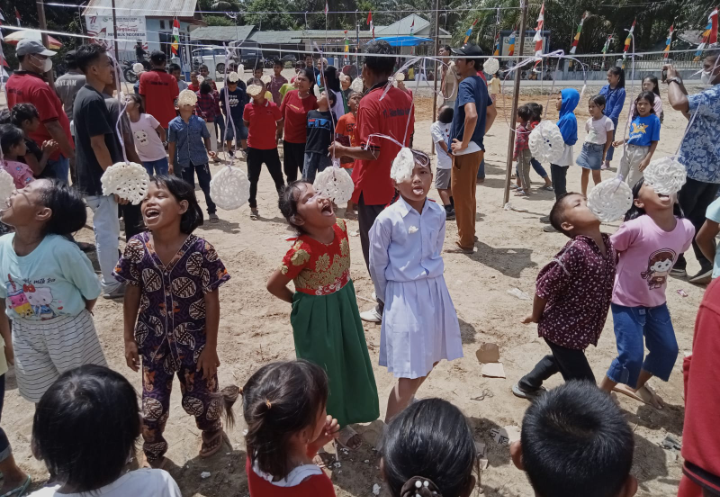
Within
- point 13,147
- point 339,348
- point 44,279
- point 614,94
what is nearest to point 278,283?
point 339,348

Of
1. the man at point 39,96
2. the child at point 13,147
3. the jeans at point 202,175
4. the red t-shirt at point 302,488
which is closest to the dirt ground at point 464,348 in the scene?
the jeans at point 202,175

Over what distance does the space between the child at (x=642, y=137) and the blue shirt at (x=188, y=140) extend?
5.21 meters

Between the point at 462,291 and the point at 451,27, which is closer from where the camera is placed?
the point at 462,291

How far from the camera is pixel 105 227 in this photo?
4.41 m

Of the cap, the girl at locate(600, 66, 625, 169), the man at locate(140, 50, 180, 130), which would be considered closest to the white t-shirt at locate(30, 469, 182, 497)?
the cap

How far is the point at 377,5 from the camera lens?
60.2 m

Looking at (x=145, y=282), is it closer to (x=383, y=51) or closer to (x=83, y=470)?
(x=83, y=470)

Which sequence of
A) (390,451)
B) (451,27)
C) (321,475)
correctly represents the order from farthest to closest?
(451,27) < (321,475) < (390,451)

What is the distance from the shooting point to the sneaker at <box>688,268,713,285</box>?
4.81 metres

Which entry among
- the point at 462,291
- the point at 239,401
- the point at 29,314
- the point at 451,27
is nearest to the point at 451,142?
the point at 462,291

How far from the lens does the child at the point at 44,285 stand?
2404 millimetres

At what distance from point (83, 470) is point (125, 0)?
30.8m

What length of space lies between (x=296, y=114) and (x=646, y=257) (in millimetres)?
4958

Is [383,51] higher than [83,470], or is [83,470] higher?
[383,51]
